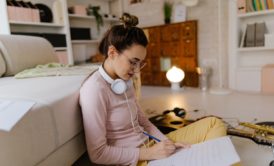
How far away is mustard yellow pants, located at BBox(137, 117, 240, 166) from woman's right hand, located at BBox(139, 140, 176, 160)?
0.21 meters

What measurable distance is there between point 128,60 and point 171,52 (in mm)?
2752

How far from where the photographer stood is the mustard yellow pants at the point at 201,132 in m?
0.98

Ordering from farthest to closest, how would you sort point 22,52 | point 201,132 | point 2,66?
point 22,52 < point 2,66 < point 201,132

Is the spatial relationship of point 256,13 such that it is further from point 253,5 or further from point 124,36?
point 124,36

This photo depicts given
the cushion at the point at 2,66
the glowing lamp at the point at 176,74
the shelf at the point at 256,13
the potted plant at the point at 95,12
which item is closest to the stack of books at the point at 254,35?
the shelf at the point at 256,13

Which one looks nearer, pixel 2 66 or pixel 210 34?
pixel 2 66

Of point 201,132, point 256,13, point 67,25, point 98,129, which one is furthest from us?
point 67,25

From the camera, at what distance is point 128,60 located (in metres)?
0.84

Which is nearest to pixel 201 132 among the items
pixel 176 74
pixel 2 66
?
pixel 2 66

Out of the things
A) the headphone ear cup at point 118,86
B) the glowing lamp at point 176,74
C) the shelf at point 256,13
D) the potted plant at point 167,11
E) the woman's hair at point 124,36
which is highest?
the potted plant at point 167,11

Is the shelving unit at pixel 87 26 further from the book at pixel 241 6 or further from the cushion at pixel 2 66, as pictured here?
the book at pixel 241 6

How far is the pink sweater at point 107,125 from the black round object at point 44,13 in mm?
2271

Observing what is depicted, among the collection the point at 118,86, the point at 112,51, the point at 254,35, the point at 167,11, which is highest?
the point at 167,11

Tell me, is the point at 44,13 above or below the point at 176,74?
above
